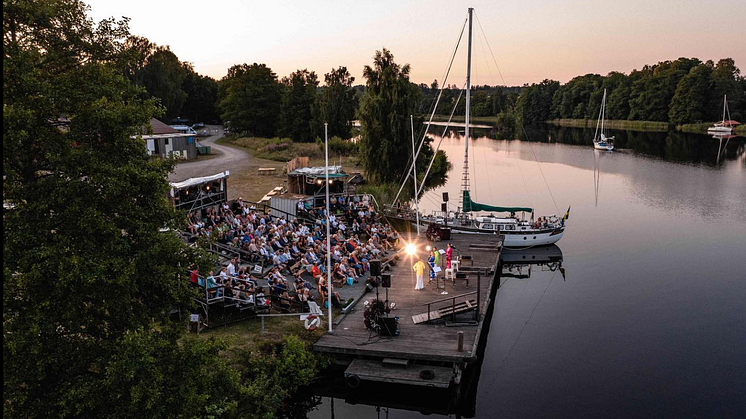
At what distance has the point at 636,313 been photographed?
75.8 ft

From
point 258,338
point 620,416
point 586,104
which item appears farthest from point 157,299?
point 586,104

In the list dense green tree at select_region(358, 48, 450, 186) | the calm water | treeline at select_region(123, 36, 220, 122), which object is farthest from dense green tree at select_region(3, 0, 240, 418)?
treeline at select_region(123, 36, 220, 122)

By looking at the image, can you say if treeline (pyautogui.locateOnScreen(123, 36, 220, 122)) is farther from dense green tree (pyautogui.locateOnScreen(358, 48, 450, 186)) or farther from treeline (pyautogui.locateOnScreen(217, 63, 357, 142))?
dense green tree (pyautogui.locateOnScreen(358, 48, 450, 186))

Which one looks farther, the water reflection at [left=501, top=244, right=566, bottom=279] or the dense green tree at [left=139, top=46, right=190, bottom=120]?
the dense green tree at [left=139, top=46, right=190, bottom=120]

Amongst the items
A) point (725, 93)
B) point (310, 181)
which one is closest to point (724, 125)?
point (725, 93)

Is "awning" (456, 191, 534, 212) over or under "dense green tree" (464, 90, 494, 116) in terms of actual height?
under

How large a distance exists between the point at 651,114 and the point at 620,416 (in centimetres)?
12689

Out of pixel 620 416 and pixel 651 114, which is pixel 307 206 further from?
pixel 651 114

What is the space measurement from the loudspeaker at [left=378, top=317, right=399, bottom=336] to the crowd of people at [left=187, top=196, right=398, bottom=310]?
8.42 ft

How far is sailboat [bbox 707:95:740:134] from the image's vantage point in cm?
10669

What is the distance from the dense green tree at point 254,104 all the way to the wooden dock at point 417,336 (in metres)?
62.2

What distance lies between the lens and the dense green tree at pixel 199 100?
9919 centimetres

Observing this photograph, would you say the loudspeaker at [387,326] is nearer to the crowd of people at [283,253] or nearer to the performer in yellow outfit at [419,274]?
the crowd of people at [283,253]

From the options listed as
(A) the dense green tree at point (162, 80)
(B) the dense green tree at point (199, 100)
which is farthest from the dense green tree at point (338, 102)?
(B) the dense green tree at point (199, 100)
